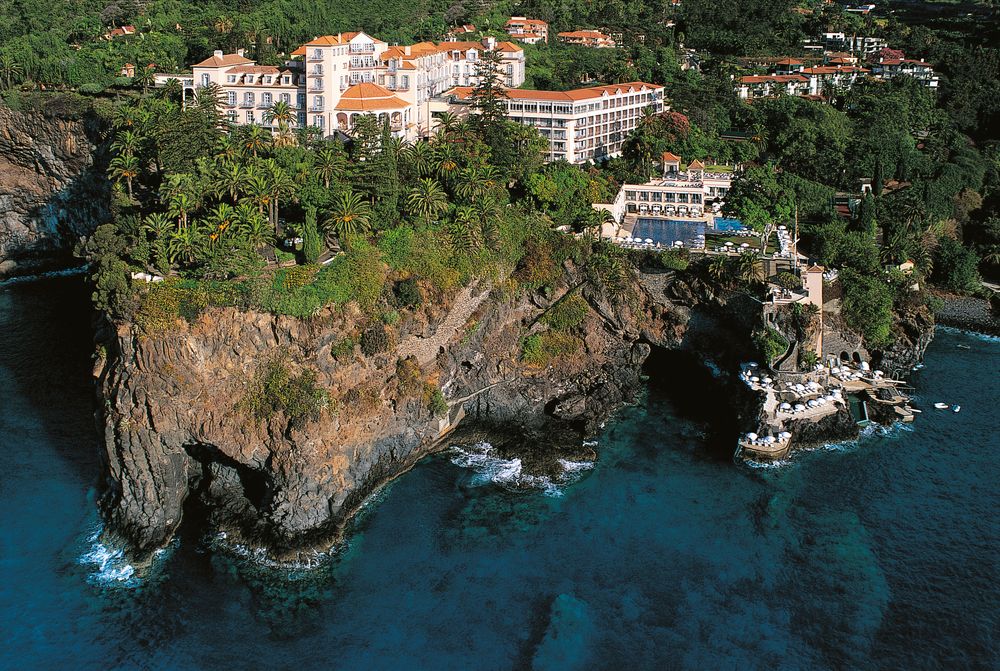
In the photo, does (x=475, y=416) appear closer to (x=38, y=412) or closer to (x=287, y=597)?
(x=287, y=597)

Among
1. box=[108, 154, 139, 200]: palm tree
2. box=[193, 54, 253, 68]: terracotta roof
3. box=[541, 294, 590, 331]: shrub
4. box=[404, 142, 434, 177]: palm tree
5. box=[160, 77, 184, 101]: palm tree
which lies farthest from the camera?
box=[193, 54, 253, 68]: terracotta roof

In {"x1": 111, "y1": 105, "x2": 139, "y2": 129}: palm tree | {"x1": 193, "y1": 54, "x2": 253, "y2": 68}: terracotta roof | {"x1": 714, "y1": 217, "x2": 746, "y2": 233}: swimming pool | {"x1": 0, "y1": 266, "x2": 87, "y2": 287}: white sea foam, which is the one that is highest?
{"x1": 193, "y1": 54, "x2": 253, "y2": 68}: terracotta roof

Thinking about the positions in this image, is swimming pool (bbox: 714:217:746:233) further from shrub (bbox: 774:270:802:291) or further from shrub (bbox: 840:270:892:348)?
shrub (bbox: 840:270:892:348)

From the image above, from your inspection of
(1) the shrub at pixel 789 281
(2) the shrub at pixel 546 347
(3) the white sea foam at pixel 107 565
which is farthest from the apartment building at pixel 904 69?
(3) the white sea foam at pixel 107 565

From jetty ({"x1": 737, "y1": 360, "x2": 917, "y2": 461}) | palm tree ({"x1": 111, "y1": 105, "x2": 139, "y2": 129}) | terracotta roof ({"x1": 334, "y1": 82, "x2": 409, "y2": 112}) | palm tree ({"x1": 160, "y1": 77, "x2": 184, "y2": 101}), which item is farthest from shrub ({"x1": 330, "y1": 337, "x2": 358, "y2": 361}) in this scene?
palm tree ({"x1": 160, "y1": 77, "x2": 184, "y2": 101})

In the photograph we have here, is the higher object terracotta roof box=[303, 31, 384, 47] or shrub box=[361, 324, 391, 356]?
terracotta roof box=[303, 31, 384, 47]

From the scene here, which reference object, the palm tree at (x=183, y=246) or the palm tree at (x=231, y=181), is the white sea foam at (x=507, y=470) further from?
the palm tree at (x=231, y=181)

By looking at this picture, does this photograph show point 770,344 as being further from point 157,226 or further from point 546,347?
point 157,226
